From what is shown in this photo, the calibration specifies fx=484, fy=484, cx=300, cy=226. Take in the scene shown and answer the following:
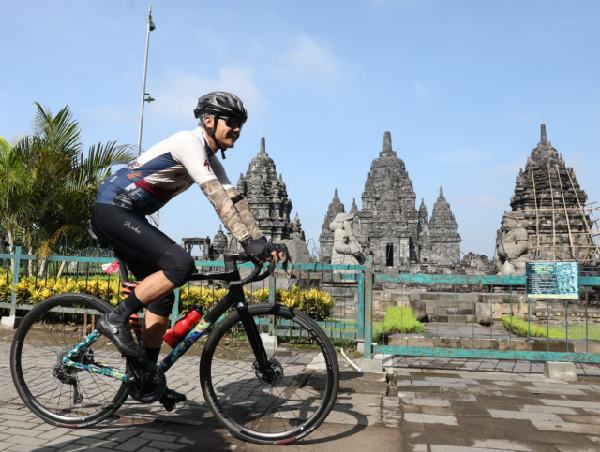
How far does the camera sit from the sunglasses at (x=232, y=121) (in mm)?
2879

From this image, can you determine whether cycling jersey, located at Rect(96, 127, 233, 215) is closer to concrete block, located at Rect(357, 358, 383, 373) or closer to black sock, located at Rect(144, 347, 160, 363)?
black sock, located at Rect(144, 347, 160, 363)

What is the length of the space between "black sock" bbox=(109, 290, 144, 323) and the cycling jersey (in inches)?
20.4

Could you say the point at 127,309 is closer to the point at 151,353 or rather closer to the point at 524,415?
the point at 151,353

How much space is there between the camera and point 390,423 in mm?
3285

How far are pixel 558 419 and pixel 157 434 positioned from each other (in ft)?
9.10

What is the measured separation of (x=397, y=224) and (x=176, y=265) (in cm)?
4765

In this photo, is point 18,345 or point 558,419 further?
point 558,419

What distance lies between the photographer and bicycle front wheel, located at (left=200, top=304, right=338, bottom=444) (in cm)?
275

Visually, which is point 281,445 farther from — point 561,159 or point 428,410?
point 561,159

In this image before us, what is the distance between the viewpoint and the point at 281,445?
9.21 feet

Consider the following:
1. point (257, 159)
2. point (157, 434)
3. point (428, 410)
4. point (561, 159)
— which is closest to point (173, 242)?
point (157, 434)

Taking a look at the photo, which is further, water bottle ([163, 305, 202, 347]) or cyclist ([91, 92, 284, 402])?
water bottle ([163, 305, 202, 347])

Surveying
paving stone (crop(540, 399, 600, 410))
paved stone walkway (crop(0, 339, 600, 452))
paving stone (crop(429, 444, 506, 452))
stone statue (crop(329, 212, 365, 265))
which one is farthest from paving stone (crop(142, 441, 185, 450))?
stone statue (crop(329, 212, 365, 265))

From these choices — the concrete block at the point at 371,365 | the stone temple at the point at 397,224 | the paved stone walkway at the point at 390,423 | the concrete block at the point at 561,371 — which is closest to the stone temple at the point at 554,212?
the stone temple at the point at 397,224
